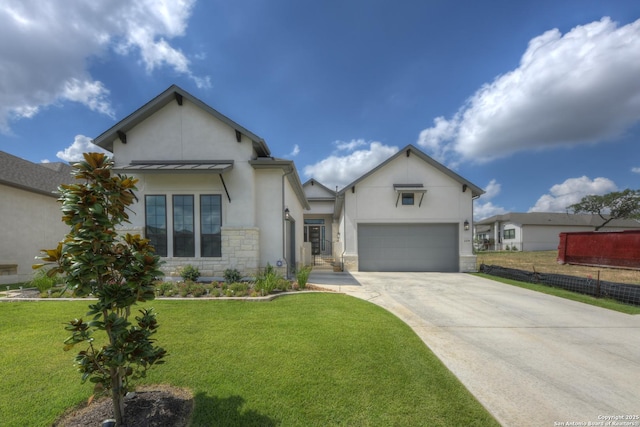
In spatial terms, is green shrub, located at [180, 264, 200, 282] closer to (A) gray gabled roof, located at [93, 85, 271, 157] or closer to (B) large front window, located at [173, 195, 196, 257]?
(B) large front window, located at [173, 195, 196, 257]

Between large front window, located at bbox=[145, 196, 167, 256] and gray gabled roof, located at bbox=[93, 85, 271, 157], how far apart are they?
2648 millimetres

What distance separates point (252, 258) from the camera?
1002cm

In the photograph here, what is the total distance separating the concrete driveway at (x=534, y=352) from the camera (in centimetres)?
297

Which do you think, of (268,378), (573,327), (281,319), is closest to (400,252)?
(573,327)

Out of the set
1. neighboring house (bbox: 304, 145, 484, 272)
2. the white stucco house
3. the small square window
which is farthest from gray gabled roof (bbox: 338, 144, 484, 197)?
the white stucco house

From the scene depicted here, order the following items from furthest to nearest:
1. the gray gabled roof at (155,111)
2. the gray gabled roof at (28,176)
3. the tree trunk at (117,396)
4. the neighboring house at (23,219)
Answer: the gray gabled roof at (28,176) < the neighboring house at (23,219) < the gray gabled roof at (155,111) < the tree trunk at (117,396)

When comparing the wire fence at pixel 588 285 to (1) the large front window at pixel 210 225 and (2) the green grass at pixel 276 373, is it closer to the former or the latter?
(2) the green grass at pixel 276 373

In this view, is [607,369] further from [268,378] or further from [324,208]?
[324,208]

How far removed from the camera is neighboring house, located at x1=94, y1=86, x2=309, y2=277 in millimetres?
10062

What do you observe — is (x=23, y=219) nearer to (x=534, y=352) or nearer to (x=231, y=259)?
(x=231, y=259)

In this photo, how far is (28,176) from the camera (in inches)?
519

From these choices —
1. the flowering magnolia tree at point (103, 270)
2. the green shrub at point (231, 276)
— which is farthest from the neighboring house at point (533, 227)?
the flowering magnolia tree at point (103, 270)

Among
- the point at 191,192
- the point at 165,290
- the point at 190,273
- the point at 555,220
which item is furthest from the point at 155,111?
the point at 555,220

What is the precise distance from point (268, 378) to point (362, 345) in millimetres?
1582
